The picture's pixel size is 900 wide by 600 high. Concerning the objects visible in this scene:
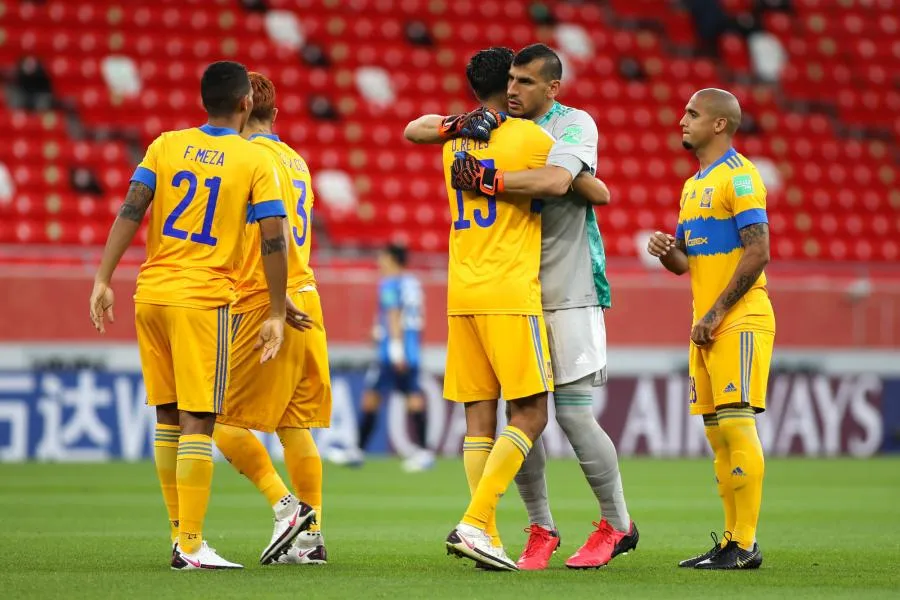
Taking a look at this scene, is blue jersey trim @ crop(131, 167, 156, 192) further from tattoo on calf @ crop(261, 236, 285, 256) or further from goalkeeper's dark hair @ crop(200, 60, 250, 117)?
tattoo on calf @ crop(261, 236, 285, 256)

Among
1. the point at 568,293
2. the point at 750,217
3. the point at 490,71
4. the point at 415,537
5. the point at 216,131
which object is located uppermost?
the point at 490,71

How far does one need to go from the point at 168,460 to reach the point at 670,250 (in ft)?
8.22

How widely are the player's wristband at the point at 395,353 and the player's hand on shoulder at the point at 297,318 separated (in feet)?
25.8

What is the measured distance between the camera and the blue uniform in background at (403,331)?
48.6 feet

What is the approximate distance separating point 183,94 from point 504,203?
549 inches

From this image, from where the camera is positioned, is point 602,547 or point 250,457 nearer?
point 602,547

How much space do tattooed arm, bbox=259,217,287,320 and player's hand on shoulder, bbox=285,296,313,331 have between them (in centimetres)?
38

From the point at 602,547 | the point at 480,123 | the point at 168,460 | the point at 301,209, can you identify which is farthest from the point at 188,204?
the point at 602,547

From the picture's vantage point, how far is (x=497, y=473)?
6.32 m

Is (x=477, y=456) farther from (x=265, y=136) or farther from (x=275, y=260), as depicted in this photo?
(x=265, y=136)

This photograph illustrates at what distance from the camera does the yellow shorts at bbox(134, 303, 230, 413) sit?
20.7 ft

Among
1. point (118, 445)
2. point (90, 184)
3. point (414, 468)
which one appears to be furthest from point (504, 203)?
point (90, 184)

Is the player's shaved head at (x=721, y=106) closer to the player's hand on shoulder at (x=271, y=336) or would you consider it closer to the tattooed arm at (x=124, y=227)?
the player's hand on shoulder at (x=271, y=336)

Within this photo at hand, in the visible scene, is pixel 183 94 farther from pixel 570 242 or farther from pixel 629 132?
pixel 570 242
